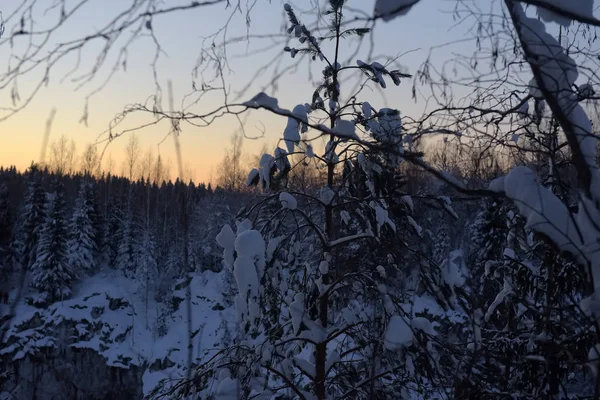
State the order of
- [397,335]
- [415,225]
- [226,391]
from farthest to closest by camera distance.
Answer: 1. [415,225]
2. [226,391]
3. [397,335]

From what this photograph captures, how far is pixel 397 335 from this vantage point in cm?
351

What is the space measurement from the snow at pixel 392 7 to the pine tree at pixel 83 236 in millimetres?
→ 37527

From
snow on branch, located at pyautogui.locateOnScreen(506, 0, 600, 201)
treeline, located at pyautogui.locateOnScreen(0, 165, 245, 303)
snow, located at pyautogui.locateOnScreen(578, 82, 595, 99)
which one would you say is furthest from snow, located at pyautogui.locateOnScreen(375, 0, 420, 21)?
treeline, located at pyautogui.locateOnScreen(0, 165, 245, 303)

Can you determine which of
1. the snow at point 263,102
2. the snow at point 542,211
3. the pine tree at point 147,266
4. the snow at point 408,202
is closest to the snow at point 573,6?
the snow at point 542,211

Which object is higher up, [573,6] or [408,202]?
[408,202]

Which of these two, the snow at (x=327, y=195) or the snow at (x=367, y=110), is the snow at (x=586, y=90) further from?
the snow at (x=327, y=195)

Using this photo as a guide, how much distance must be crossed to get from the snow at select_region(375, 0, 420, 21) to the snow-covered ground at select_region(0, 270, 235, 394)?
83.9 feet

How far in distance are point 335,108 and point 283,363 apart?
2781 millimetres

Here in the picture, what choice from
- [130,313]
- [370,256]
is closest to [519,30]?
[370,256]

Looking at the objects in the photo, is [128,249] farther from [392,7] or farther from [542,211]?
[542,211]

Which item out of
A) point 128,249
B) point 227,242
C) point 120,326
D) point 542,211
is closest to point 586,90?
point 542,211

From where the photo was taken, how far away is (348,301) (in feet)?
19.5

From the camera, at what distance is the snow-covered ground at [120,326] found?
27859 millimetres

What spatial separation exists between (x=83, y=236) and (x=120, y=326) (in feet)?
32.7
